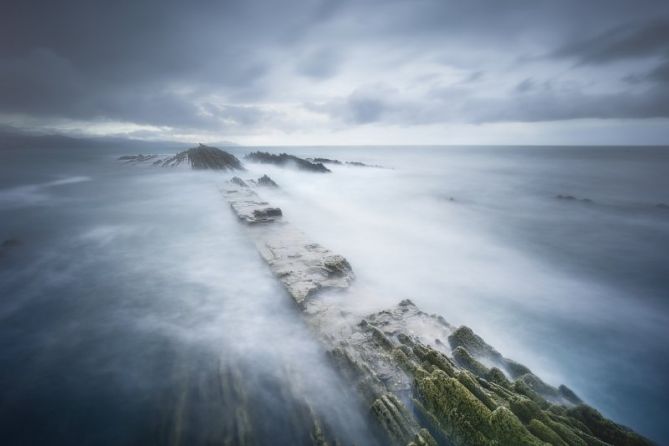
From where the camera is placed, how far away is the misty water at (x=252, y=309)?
4.80 meters

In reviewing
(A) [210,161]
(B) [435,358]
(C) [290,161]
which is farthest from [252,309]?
(C) [290,161]

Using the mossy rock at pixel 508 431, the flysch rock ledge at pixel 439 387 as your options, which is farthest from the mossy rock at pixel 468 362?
the mossy rock at pixel 508 431

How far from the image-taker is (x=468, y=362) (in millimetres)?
5137

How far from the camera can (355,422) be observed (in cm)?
449

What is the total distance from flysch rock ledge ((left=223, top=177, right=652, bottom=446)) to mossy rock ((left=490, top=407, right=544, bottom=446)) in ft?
0.03

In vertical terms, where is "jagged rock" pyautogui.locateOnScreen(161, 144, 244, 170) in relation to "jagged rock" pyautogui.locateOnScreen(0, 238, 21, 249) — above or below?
above

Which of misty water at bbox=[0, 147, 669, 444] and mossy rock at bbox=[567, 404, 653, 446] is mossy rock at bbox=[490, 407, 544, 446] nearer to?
mossy rock at bbox=[567, 404, 653, 446]

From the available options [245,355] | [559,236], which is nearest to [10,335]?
[245,355]

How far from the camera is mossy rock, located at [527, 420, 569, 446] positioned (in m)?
3.45

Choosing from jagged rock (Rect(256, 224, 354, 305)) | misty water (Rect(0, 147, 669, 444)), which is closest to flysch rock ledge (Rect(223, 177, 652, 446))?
jagged rock (Rect(256, 224, 354, 305))

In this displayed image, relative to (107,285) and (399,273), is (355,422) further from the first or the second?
(107,285)

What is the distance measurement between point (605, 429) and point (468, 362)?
6.00 feet

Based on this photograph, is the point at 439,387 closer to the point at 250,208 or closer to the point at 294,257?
the point at 294,257

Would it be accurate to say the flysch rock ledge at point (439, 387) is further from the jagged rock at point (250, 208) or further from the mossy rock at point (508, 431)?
the jagged rock at point (250, 208)
